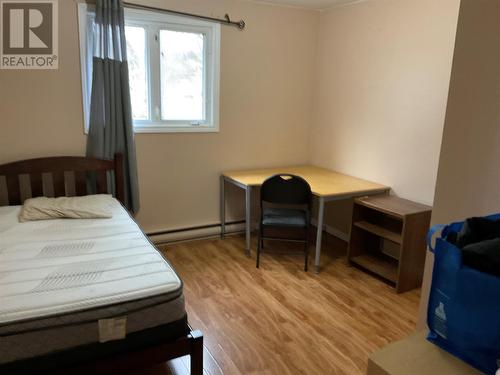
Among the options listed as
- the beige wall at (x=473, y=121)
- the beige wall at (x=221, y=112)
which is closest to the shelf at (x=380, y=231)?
the beige wall at (x=221, y=112)

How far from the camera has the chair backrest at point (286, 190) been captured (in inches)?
121

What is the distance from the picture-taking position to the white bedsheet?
1586 millimetres

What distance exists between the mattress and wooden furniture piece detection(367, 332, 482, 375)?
103 cm

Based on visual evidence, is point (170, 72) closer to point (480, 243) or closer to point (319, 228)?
point (319, 228)

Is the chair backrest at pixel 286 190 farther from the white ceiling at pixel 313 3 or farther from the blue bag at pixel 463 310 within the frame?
the blue bag at pixel 463 310

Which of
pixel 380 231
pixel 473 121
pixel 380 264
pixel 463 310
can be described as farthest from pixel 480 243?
pixel 380 264

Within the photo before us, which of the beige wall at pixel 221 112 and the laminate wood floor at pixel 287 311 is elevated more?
the beige wall at pixel 221 112

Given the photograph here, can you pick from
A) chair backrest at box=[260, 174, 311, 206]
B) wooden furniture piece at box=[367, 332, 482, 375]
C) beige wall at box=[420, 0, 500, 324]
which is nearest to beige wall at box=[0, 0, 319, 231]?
chair backrest at box=[260, 174, 311, 206]

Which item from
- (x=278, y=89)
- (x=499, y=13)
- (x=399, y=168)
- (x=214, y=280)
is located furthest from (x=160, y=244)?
(x=499, y=13)

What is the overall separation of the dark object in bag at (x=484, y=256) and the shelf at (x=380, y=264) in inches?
84.6

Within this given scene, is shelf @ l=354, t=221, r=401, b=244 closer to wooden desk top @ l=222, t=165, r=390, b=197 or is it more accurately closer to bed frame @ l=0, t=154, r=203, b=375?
wooden desk top @ l=222, t=165, r=390, b=197

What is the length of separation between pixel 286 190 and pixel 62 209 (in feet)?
5.53

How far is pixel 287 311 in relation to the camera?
2.62 m

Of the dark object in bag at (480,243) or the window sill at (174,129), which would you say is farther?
the window sill at (174,129)
